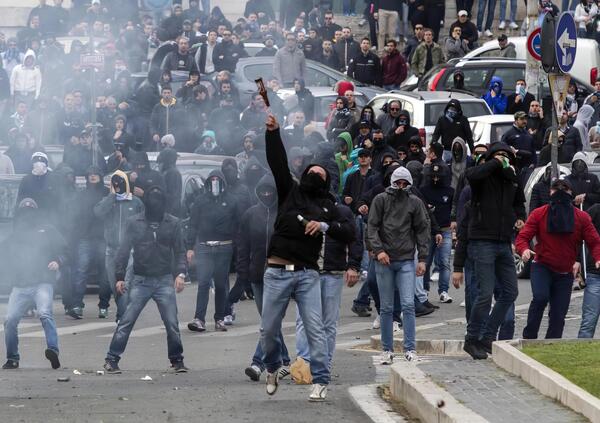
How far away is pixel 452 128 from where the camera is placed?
26.1 m

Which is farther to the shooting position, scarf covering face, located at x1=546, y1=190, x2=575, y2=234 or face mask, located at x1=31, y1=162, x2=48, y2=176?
face mask, located at x1=31, y1=162, x2=48, y2=176

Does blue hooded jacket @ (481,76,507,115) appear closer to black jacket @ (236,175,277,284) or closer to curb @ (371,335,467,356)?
curb @ (371,335,467,356)

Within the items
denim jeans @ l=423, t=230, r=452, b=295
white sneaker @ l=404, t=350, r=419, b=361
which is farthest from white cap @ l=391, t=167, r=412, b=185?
denim jeans @ l=423, t=230, r=452, b=295

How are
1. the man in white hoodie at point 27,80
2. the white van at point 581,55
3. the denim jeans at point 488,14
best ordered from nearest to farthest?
the man in white hoodie at point 27,80, the white van at point 581,55, the denim jeans at point 488,14

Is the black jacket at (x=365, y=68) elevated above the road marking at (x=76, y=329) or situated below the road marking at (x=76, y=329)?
above

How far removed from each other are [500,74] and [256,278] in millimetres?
17514

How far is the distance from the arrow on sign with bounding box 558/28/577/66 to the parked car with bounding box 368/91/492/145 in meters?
9.42

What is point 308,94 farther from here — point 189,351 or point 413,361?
point 413,361

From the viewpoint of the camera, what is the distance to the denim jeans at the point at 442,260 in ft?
68.1

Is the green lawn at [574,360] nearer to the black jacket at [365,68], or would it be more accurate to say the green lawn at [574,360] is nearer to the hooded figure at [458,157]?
the hooded figure at [458,157]

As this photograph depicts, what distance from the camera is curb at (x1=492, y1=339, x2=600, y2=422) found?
1125 cm

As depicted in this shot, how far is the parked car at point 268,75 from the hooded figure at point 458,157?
776cm

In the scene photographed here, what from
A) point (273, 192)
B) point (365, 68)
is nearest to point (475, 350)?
point (273, 192)

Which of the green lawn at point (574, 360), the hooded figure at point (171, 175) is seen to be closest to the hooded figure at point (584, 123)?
the hooded figure at point (171, 175)
